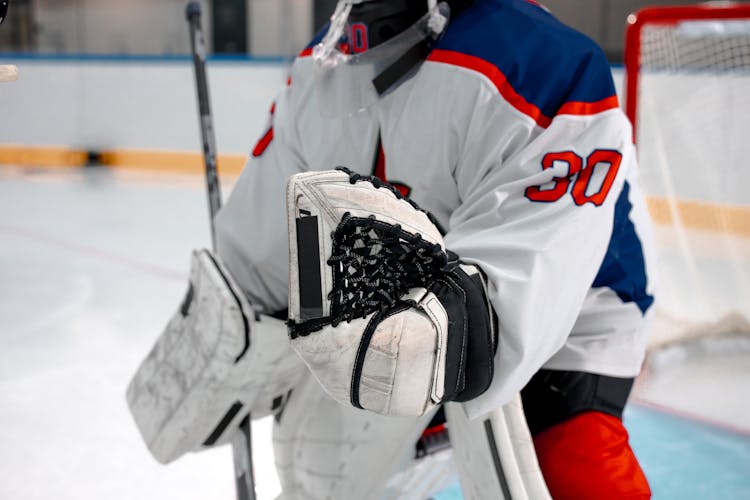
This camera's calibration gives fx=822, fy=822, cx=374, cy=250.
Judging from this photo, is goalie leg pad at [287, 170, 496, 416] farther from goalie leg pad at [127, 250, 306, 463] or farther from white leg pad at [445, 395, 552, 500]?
goalie leg pad at [127, 250, 306, 463]

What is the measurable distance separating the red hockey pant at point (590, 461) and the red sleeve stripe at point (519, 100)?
0.37m

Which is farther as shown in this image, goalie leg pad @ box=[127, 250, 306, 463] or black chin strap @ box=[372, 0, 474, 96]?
goalie leg pad @ box=[127, 250, 306, 463]

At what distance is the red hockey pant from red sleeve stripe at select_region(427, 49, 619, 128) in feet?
1.22

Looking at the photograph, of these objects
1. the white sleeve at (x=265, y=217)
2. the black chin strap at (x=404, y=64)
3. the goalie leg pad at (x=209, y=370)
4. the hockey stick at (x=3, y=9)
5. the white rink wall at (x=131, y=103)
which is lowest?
the white rink wall at (x=131, y=103)

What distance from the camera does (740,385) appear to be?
2.26m

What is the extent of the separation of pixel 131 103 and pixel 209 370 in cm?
626

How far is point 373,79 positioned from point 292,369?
0.44 meters

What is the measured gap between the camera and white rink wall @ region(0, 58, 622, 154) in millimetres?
6344

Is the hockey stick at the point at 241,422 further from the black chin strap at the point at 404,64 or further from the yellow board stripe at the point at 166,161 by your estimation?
the yellow board stripe at the point at 166,161

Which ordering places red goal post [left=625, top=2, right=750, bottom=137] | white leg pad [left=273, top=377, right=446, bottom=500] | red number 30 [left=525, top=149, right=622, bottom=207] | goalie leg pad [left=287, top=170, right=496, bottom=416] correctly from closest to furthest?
goalie leg pad [left=287, top=170, right=496, bottom=416] → red number 30 [left=525, top=149, right=622, bottom=207] → white leg pad [left=273, top=377, right=446, bottom=500] → red goal post [left=625, top=2, right=750, bottom=137]

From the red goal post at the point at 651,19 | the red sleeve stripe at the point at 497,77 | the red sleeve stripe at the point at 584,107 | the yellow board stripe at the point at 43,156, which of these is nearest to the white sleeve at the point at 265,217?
the red sleeve stripe at the point at 497,77

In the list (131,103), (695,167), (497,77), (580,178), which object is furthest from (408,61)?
(131,103)

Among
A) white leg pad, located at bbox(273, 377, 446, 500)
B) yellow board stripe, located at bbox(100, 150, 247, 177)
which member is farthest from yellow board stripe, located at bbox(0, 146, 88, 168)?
white leg pad, located at bbox(273, 377, 446, 500)

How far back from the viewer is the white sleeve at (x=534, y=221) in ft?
2.53
